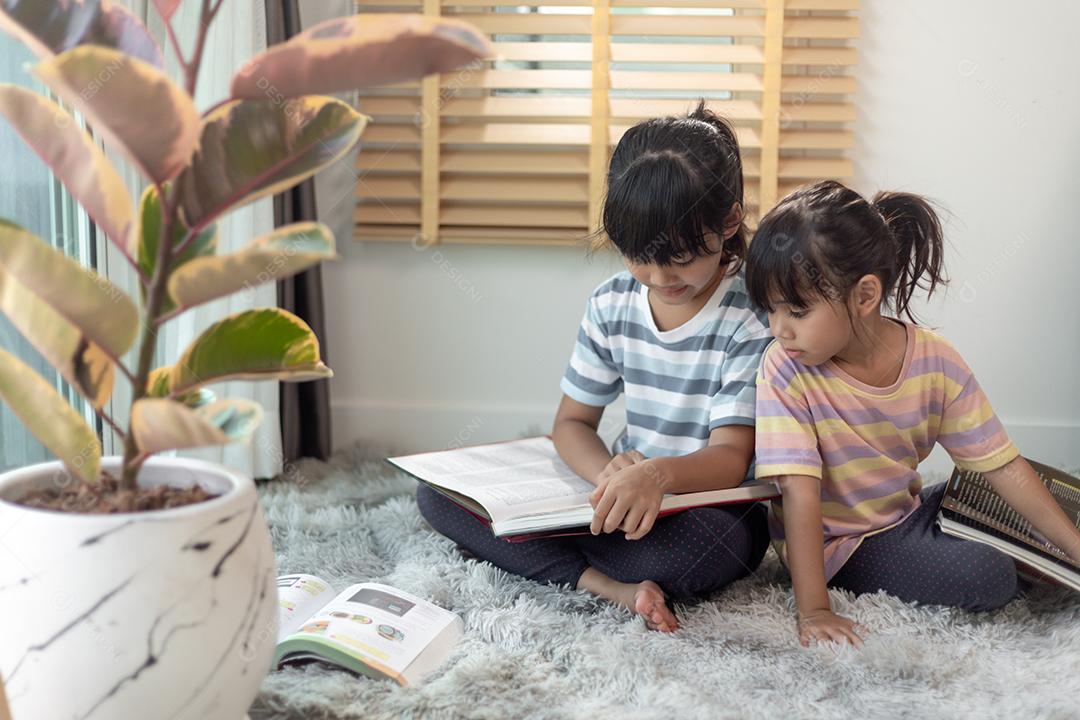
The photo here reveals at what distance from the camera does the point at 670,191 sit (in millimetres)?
1297

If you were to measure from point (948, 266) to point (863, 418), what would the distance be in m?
1.05

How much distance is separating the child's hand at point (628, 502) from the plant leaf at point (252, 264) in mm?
576

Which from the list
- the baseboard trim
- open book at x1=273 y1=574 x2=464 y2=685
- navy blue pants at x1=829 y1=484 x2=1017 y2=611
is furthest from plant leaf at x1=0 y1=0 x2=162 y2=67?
the baseboard trim

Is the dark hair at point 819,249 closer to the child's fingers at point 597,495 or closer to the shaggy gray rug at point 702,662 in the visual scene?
the child's fingers at point 597,495

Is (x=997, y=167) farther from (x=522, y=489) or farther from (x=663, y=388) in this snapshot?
(x=522, y=489)

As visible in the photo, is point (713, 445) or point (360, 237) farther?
point (360, 237)

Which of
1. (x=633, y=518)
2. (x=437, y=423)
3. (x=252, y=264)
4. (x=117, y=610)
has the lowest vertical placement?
(x=437, y=423)

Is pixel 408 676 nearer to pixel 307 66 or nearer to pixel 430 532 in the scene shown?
pixel 430 532

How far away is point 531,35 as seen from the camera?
2270 mm

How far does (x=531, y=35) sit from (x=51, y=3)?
1601mm

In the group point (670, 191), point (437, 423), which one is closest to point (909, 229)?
point (670, 191)

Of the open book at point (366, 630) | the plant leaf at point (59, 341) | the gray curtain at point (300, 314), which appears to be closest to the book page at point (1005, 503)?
the open book at point (366, 630)

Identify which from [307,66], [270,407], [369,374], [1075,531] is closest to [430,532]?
[270,407]

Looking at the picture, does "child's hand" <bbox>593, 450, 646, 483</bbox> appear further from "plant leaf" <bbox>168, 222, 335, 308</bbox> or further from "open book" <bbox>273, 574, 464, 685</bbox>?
"plant leaf" <bbox>168, 222, 335, 308</bbox>
